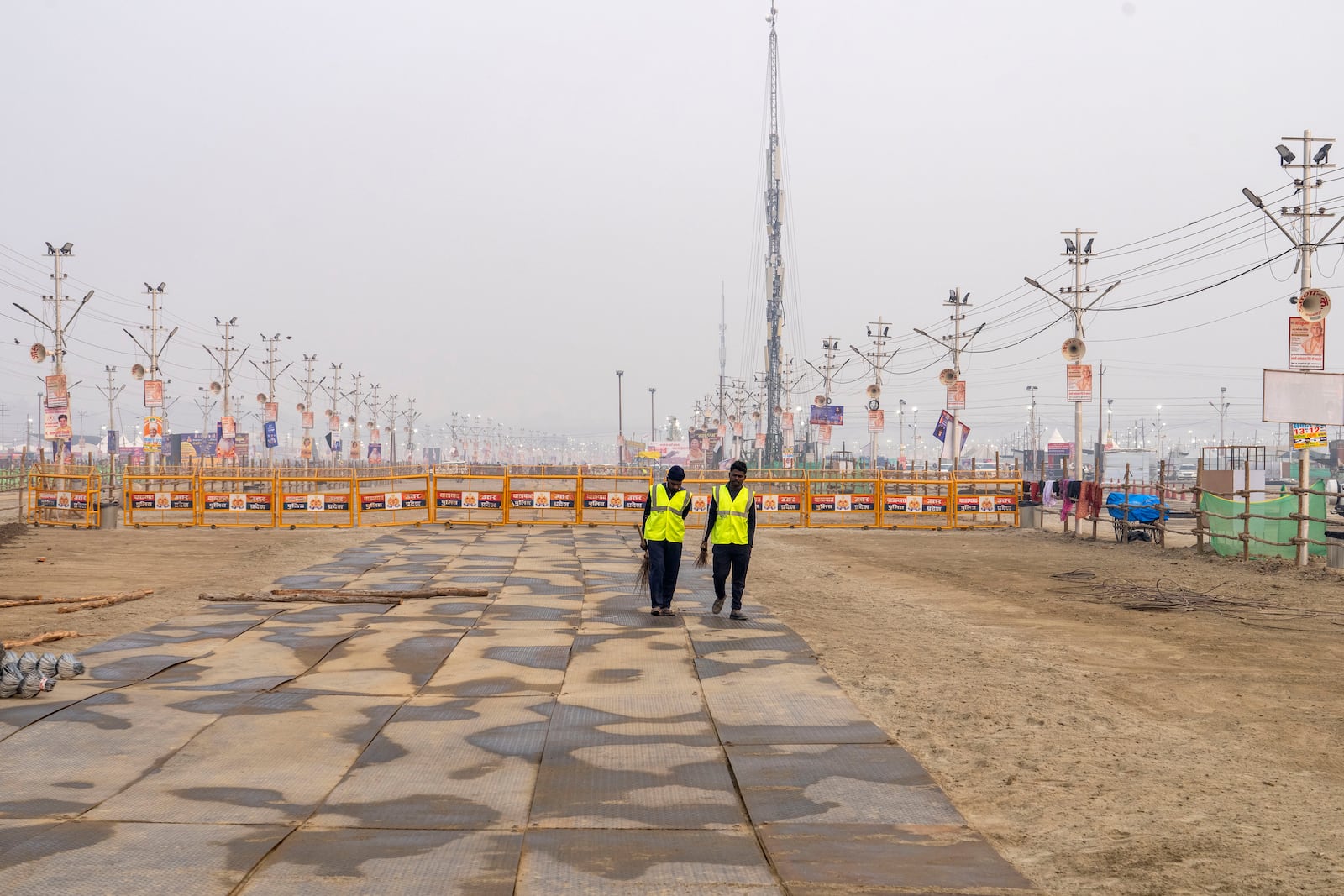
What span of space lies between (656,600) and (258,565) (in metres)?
10.2

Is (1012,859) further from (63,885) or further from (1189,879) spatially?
(63,885)

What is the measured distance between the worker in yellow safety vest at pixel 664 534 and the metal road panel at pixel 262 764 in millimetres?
5137

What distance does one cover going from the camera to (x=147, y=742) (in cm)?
749

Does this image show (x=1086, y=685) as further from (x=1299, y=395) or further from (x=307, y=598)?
(x=1299, y=395)

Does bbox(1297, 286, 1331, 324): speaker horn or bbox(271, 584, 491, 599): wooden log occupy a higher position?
bbox(1297, 286, 1331, 324): speaker horn

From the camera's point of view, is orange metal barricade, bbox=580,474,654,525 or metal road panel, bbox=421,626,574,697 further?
orange metal barricade, bbox=580,474,654,525

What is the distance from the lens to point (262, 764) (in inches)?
277

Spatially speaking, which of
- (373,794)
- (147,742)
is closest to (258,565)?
(147,742)

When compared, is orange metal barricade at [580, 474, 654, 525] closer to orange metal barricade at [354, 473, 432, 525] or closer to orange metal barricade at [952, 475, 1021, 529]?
orange metal barricade at [354, 473, 432, 525]

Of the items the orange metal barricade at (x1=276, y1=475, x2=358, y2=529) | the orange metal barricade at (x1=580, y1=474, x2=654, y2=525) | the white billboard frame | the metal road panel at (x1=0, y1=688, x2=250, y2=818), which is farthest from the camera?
the orange metal barricade at (x1=580, y1=474, x2=654, y2=525)

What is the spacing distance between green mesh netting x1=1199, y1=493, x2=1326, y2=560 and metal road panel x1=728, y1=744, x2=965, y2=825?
53.5 feet

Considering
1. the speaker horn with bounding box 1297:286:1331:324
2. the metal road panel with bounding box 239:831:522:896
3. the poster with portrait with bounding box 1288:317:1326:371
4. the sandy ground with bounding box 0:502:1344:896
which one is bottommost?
the sandy ground with bounding box 0:502:1344:896

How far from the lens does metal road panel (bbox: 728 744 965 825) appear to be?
20.0 ft

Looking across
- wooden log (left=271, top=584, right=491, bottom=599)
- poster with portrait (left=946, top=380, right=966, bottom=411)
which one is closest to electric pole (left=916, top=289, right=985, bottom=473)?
poster with portrait (left=946, top=380, right=966, bottom=411)
